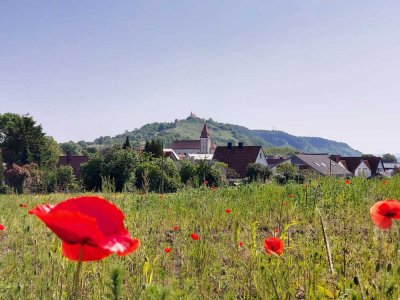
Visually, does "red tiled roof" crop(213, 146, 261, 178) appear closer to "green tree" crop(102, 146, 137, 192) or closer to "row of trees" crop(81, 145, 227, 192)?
"row of trees" crop(81, 145, 227, 192)

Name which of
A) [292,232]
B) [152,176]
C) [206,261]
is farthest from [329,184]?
[152,176]

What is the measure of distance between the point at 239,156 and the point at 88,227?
50684 mm

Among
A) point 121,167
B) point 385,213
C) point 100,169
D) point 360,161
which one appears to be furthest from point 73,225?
point 360,161

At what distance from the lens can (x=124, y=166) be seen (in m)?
27.0

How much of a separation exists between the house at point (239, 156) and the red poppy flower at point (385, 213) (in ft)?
154

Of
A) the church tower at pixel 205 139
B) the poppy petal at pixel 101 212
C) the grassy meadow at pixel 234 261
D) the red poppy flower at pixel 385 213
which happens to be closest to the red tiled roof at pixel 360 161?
the church tower at pixel 205 139

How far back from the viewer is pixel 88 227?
0.73 metres

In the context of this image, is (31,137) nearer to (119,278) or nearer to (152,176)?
(152,176)

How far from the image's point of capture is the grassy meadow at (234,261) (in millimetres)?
1951

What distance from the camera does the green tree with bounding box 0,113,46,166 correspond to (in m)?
44.3

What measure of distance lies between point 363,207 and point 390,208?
407cm

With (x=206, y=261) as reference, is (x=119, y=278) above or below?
above

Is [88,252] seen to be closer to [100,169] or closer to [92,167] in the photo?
[100,169]

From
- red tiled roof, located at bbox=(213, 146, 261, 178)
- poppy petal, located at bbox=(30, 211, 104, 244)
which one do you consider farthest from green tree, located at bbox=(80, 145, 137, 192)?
poppy petal, located at bbox=(30, 211, 104, 244)
